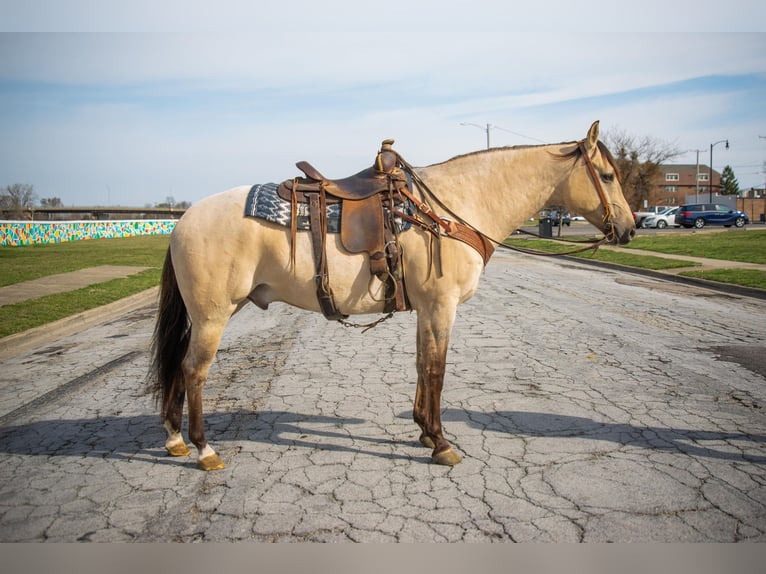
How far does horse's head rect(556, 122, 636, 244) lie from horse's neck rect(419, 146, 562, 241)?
14cm

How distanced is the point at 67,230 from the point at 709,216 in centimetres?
4571

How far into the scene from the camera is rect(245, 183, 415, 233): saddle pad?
4.07 metres

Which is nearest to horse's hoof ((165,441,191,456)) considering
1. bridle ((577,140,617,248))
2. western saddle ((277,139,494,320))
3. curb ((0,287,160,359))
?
western saddle ((277,139,494,320))

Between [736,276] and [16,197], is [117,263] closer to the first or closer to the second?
[736,276]

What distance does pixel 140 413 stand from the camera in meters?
5.30

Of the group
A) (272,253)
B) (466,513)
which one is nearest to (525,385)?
(466,513)

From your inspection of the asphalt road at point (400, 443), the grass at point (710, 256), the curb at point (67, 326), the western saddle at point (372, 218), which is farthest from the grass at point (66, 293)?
the grass at point (710, 256)

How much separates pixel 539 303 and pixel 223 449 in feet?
26.4

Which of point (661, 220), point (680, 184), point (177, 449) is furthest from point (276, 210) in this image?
point (680, 184)

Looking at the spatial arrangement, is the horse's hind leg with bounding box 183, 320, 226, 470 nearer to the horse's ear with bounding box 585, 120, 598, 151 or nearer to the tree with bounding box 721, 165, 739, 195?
the horse's ear with bounding box 585, 120, 598, 151

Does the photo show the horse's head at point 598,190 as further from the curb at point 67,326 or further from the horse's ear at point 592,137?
the curb at point 67,326

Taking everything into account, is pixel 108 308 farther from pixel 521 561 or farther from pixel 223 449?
pixel 521 561

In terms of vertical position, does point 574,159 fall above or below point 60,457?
above

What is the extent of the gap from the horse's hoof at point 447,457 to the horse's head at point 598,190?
83.6 inches
